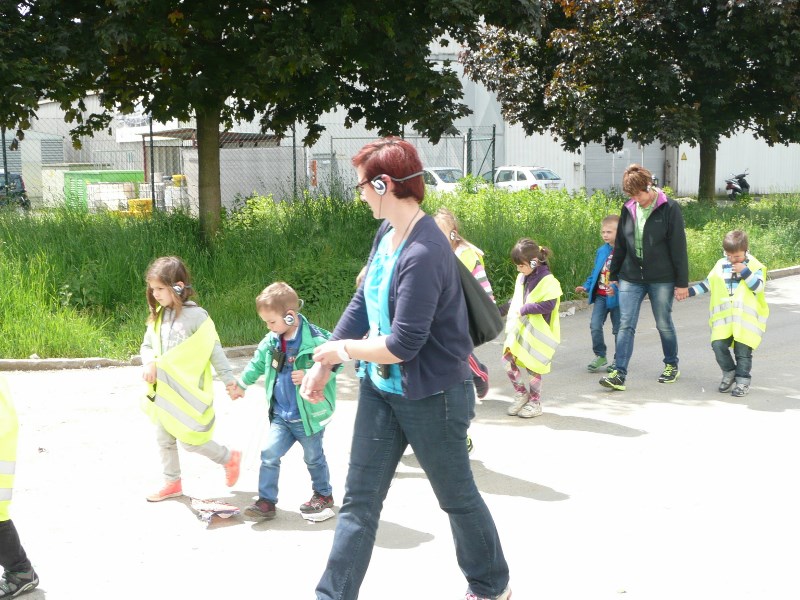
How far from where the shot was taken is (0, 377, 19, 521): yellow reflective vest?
4.32 m

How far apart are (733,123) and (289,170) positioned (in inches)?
401

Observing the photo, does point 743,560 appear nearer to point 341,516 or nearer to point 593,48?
point 341,516

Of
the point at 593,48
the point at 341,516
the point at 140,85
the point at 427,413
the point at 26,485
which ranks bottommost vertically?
the point at 26,485

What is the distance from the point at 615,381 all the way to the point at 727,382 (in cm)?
97

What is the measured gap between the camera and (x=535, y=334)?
7.89m

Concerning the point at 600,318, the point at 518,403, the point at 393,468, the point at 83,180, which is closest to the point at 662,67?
the point at 83,180

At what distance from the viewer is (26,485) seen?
6191 millimetres

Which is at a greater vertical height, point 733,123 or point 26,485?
point 733,123

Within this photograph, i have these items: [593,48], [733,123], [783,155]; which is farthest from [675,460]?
[783,155]

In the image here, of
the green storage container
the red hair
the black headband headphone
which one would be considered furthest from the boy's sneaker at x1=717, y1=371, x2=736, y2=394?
the green storage container

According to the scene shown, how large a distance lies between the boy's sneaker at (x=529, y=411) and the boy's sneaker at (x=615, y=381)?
1.08m

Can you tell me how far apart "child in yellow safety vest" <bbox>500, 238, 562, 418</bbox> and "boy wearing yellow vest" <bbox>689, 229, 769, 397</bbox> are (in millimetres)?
1530

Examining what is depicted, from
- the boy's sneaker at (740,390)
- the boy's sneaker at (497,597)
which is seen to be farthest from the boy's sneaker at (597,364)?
the boy's sneaker at (497,597)

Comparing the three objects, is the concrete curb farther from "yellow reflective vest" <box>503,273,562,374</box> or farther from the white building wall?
the white building wall
